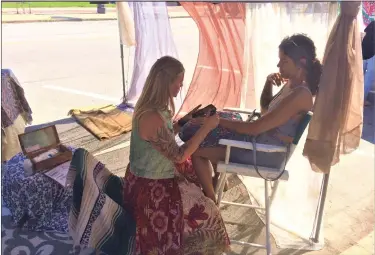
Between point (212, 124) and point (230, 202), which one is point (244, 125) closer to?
point (212, 124)

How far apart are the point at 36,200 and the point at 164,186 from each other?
3.67 ft

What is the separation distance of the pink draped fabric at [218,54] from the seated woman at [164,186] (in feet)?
6.16

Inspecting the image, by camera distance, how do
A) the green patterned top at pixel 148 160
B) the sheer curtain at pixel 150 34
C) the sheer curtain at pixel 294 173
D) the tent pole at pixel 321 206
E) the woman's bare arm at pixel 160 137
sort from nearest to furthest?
the woman's bare arm at pixel 160 137 < the green patterned top at pixel 148 160 < the tent pole at pixel 321 206 < the sheer curtain at pixel 294 173 < the sheer curtain at pixel 150 34

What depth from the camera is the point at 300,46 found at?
8.16 feet

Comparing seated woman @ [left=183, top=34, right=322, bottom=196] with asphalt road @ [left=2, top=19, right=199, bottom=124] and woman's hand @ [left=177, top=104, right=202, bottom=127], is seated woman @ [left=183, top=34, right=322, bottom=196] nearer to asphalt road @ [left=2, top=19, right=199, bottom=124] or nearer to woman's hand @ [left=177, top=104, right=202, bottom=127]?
woman's hand @ [left=177, top=104, right=202, bottom=127]

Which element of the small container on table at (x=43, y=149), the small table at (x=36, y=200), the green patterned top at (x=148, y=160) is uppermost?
the green patterned top at (x=148, y=160)

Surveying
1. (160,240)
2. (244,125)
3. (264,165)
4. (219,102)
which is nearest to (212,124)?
(244,125)

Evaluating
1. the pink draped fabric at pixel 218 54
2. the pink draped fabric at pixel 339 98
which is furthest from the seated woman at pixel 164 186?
the pink draped fabric at pixel 218 54

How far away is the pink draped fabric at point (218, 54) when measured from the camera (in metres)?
4.04

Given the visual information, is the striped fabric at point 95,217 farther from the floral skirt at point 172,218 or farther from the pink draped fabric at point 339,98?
the pink draped fabric at point 339,98

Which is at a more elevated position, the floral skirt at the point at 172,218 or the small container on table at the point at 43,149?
the small container on table at the point at 43,149

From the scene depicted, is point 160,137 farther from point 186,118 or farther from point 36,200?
point 36,200

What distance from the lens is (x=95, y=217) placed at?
2.30 meters

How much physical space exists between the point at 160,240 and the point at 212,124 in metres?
0.77
